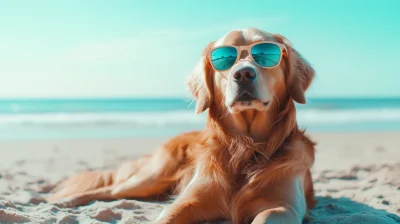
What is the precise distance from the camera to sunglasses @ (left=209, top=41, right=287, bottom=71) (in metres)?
3.27

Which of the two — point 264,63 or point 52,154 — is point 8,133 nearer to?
point 52,154

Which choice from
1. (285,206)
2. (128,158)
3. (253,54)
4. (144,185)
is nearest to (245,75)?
(253,54)

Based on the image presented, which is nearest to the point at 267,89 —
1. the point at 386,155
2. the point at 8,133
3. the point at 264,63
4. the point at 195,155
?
the point at 264,63

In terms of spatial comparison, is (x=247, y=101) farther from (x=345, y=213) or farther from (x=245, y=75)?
(x=345, y=213)

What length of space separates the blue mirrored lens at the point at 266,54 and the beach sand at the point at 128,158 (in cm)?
118

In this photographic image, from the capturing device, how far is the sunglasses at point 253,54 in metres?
3.27

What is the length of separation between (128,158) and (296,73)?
443 centimetres

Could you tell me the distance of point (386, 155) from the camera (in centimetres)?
748

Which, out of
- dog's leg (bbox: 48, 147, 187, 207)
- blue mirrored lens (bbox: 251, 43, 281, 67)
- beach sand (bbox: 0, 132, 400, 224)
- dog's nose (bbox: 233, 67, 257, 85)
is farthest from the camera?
dog's leg (bbox: 48, 147, 187, 207)

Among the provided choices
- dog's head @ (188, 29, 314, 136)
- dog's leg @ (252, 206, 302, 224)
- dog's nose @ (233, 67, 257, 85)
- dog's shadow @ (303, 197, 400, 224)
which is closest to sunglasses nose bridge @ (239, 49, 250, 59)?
dog's head @ (188, 29, 314, 136)

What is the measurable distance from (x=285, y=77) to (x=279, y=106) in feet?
0.77

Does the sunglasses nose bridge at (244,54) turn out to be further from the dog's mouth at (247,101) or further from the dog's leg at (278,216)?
the dog's leg at (278,216)

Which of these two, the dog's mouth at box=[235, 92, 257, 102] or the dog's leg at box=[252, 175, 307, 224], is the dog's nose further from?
the dog's leg at box=[252, 175, 307, 224]

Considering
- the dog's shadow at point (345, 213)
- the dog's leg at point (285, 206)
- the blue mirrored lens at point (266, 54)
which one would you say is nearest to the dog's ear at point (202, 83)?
the blue mirrored lens at point (266, 54)
